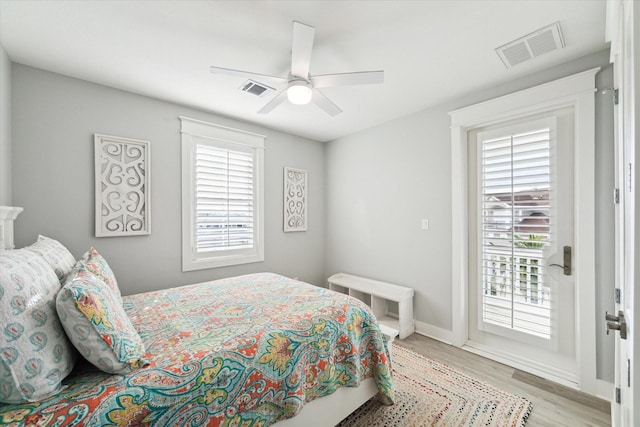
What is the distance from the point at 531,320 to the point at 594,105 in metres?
1.78

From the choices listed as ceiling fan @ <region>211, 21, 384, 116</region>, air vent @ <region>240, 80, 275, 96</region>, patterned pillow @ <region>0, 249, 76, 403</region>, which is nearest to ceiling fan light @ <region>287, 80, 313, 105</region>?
ceiling fan @ <region>211, 21, 384, 116</region>

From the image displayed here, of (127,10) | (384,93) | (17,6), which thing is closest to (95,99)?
(17,6)

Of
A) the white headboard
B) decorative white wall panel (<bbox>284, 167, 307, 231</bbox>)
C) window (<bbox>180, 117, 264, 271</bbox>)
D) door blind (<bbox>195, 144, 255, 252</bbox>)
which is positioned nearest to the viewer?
the white headboard

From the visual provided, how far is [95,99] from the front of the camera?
2.36 meters

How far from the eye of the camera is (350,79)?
5.84 ft

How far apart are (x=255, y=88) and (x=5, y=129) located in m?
1.86

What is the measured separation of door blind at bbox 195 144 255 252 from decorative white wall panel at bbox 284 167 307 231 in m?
0.53

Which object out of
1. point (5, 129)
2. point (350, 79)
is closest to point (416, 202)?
point (350, 79)

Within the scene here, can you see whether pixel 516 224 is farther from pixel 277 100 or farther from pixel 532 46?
pixel 277 100

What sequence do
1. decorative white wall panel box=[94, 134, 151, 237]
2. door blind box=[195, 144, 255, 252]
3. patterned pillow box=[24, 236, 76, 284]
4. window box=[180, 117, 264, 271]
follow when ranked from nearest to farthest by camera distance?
patterned pillow box=[24, 236, 76, 284] < decorative white wall panel box=[94, 134, 151, 237] < window box=[180, 117, 264, 271] < door blind box=[195, 144, 255, 252]

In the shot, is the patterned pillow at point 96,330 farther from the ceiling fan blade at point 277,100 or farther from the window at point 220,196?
the window at point 220,196

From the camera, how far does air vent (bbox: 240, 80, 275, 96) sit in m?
2.33

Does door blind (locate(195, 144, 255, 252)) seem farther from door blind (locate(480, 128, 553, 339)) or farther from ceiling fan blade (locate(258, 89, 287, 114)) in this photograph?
door blind (locate(480, 128, 553, 339))

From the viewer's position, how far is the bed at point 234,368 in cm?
95
